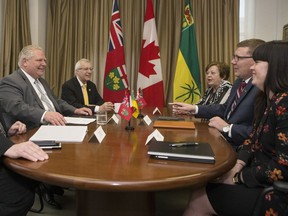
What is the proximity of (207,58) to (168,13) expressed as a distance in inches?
36.8

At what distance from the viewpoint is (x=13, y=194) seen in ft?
4.43

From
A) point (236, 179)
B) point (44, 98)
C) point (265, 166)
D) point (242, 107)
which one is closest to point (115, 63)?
point (44, 98)

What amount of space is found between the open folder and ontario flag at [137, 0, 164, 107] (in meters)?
2.56

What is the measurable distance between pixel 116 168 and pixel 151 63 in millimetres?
3360

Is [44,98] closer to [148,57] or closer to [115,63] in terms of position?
[115,63]

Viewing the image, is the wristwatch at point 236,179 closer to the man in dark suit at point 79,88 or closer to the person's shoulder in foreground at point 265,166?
the person's shoulder in foreground at point 265,166

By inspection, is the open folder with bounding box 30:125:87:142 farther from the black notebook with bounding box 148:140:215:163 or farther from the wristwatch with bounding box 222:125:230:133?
the wristwatch with bounding box 222:125:230:133

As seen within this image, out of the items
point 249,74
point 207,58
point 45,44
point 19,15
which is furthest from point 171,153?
point 45,44

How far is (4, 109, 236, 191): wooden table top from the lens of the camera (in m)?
0.97

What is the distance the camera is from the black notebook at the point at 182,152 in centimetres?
119

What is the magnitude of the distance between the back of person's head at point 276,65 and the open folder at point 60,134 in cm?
102

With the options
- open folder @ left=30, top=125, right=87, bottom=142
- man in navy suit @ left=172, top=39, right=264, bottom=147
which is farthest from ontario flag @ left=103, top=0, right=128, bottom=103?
open folder @ left=30, top=125, right=87, bottom=142

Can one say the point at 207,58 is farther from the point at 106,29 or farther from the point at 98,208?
the point at 98,208

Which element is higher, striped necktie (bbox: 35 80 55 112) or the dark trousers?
striped necktie (bbox: 35 80 55 112)
